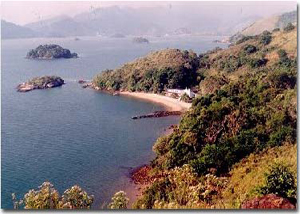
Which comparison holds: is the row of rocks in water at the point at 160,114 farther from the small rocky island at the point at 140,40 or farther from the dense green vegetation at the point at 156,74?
the small rocky island at the point at 140,40

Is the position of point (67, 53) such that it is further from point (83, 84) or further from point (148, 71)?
point (148, 71)

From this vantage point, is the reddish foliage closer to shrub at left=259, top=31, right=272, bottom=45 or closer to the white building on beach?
the white building on beach

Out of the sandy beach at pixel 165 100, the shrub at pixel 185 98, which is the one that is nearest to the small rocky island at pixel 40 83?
the sandy beach at pixel 165 100

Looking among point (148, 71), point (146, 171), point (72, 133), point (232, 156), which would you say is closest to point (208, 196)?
point (232, 156)

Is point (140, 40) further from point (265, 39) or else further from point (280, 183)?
point (280, 183)

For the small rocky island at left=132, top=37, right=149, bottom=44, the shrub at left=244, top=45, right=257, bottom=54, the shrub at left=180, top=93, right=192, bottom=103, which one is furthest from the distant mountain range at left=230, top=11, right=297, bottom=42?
the shrub at left=180, top=93, right=192, bottom=103
